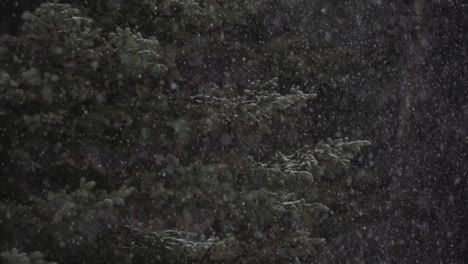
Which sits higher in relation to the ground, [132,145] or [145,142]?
[145,142]

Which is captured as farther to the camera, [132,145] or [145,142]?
[132,145]

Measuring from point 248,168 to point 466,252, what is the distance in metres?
10.7

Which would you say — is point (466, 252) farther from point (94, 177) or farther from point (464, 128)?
point (94, 177)

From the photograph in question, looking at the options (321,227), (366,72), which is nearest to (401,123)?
(366,72)

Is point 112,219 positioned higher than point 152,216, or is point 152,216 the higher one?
point 152,216

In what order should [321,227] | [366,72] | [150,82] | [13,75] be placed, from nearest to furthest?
[13,75] < [150,82] < [321,227] < [366,72]

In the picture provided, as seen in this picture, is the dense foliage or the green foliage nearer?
the dense foliage

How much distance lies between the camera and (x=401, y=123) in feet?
41.8

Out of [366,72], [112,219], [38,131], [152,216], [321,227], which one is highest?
[38,131]

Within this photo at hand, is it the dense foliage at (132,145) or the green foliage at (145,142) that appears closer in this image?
the dense foliage at (132,145)

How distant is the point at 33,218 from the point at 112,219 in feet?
4.04

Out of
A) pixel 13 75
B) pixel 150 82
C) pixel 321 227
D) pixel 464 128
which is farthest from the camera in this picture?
pixel 464 128

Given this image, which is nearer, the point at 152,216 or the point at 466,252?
the point at 152,216

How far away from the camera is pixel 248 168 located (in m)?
4.82
